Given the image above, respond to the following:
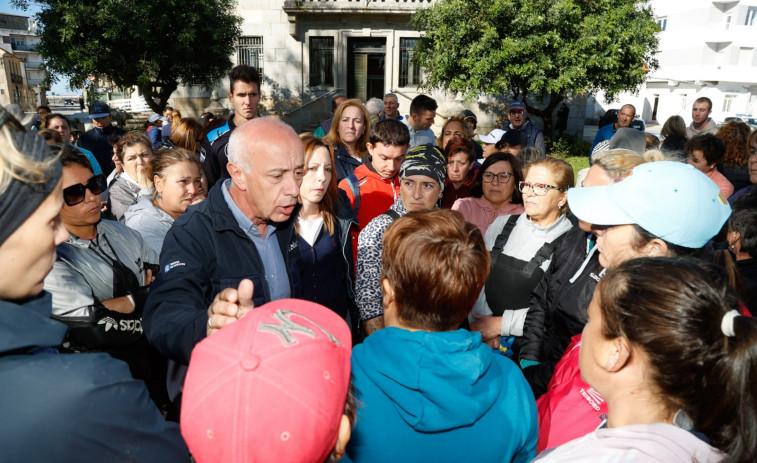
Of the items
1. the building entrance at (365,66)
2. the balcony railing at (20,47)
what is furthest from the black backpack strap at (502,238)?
the balcony railing at (20,47)

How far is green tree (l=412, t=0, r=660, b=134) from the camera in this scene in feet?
48.3

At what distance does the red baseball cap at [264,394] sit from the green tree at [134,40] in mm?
17176

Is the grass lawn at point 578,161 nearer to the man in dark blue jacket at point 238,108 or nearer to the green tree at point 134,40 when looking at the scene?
the man in dark blue jacket at point 238,108

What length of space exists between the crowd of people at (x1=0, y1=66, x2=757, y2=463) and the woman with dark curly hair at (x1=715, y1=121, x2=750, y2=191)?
2.99 meters

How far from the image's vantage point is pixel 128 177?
469 cm

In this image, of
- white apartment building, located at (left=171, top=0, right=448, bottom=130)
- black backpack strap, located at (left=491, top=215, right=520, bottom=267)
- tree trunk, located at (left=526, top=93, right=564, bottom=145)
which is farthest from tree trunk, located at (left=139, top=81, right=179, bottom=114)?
black backpack strap, located at (left=491, top=215, right=520, bottom=267)

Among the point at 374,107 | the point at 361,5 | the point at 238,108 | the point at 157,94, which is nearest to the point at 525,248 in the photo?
the point at 238,108

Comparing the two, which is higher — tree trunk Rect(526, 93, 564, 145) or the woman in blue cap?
tree trunk Rect(526, 93, 564, 145)

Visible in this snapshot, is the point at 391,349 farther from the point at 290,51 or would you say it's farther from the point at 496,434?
the point at 290,51

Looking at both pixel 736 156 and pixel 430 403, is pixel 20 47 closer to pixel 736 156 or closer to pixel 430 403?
pixel 736 156

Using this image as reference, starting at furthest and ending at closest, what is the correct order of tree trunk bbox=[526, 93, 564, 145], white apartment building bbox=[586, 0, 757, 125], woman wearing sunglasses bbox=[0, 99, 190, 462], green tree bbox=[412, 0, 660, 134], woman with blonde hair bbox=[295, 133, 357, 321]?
white apartment building bbox=[586, 0, 757, 125], tree trunk bbox=[526, 93, 564, 145], green tree bbox=[412, 0, 660, 134], woman with blonde hair bbox=[295, 133, 357, 321], woman wearing sunglasses bbox=[0, 99, 190, 462]

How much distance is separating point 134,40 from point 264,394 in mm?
18220

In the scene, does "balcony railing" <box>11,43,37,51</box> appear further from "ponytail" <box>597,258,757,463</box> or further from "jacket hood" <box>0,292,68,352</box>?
"ponytail" <box>597,258,757,463</box>

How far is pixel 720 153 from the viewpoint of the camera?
5113 mm
